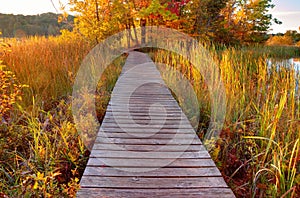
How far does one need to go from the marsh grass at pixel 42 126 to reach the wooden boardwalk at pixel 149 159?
201 millimetres

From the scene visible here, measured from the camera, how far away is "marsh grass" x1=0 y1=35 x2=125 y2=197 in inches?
57.4

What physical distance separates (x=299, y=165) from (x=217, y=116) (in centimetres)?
97

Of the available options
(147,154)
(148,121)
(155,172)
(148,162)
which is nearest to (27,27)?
(148,121)

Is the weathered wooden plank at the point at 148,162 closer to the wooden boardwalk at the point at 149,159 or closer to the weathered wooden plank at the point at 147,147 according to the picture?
the wooden boardwalk at the point at 149,159

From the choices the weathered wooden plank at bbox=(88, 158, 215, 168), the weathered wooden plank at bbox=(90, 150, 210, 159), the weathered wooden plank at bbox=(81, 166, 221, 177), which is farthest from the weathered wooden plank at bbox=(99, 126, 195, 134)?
the weathered wooden plank at bbox=(81, 166, 221, 177)

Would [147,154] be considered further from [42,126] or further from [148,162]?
[42,126]

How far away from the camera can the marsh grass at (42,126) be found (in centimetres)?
146

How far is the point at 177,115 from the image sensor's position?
311cm

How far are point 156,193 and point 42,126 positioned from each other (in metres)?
1.27

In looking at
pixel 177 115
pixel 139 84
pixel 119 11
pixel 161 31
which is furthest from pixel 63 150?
pixel 161 31

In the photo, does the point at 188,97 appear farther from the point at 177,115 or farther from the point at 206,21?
the point at 206,21

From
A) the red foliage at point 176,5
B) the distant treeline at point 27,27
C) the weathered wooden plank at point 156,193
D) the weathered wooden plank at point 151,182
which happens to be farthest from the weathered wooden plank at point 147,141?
the red foliage at point 176,5

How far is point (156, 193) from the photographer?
5.20 ft

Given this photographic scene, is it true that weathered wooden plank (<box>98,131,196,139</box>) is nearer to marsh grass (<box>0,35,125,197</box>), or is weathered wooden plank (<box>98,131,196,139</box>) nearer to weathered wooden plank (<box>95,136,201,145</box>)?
weathered wooden plank (<box>95,136,201,145</box>)
